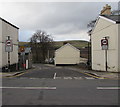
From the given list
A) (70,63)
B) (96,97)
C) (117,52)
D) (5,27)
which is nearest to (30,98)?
(96,97)

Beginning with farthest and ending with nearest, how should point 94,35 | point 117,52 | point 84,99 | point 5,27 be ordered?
1. point 94,35
2. point 5,27
3. point 117,52
4. point 84,99

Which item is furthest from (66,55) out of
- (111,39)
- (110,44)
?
(111,39)

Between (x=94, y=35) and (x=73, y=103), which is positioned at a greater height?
(x=94, y=35)

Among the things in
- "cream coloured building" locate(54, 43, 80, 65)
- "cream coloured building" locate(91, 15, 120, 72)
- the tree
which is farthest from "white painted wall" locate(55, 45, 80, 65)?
"cream coloured building" locate(91, 15, 120, 72)

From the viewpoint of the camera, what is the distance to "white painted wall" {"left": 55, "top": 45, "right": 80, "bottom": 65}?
5484 centimetres

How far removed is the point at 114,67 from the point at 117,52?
166 centimetres

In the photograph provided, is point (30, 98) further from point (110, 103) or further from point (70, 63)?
point (70, 63)

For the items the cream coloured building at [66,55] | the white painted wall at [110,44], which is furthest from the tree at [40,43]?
the white painted wall at [110,44]

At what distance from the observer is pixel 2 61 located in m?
21.5

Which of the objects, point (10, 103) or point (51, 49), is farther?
point (51, 49)

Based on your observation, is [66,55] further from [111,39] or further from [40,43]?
[111,39]

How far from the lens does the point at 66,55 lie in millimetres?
54906

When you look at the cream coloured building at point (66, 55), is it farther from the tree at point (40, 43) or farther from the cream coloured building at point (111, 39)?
the cream coloured building at point (111, 39)

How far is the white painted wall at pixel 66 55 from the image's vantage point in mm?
54844
